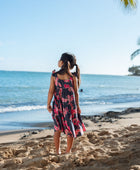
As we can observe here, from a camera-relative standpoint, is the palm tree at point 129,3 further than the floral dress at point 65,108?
Yes

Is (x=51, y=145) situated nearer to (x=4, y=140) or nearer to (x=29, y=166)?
(x=29, y=166)

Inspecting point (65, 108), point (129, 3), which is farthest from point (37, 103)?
point (65, 108)

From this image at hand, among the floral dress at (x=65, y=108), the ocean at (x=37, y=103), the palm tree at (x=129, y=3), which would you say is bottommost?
the ocean at (x=37, y=103)

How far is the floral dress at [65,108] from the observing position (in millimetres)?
3199

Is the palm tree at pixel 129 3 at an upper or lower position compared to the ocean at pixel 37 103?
upper

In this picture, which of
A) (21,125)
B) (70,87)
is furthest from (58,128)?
(21,125)

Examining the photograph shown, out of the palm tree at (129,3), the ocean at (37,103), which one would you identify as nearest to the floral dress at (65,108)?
the ocean at (37,103)

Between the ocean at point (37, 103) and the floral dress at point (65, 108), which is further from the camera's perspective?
the ocean at point (37, 103)

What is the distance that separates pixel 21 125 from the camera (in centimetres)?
706

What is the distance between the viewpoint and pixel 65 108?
10.5 ft

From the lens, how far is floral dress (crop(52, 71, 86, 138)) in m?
3.20

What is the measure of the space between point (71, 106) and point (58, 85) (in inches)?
14.6

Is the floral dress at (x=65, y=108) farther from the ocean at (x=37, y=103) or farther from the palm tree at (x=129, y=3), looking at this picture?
the palm tree at (x=129, y=3)

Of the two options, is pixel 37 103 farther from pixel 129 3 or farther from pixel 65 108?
pixel 65 108
